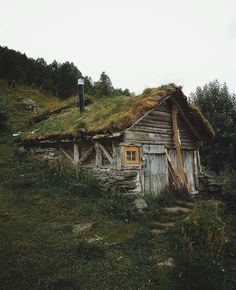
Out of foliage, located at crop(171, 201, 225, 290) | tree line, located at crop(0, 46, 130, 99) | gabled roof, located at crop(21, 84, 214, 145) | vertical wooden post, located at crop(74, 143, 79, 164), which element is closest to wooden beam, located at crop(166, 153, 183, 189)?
gabled roof, located at crop(21, 84, 214, 145)

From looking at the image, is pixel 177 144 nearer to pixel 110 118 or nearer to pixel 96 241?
pixel 110 118

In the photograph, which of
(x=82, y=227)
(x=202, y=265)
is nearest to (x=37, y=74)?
(x=82, y=227)

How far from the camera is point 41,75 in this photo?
3222cm

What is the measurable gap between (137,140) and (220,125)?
34.7 ft

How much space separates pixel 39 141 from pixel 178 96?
6372 mm

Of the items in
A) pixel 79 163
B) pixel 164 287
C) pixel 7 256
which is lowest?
pixel 164 287

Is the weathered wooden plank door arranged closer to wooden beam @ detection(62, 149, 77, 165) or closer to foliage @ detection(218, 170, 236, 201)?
foliage @ detection(218, 170, 236, 201)

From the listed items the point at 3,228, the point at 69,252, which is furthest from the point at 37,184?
the point at 69,252

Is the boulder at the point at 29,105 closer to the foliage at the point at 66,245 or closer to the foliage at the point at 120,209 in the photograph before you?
the foliage at the point at 66,245

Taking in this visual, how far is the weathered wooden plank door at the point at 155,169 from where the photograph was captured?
439 inches

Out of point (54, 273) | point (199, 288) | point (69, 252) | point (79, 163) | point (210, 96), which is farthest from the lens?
point (210, 96)

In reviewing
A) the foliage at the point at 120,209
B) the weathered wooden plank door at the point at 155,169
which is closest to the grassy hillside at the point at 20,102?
the weathered wooden plank door at the point at 155,169

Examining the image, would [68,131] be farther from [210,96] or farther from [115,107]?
[210,96]

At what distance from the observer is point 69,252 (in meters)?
6.06
